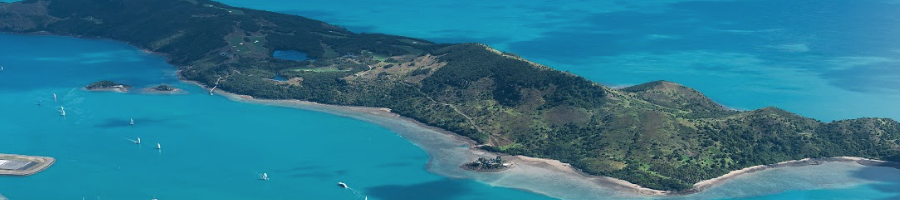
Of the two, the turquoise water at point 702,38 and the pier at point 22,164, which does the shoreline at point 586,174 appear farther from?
the pier at point 22,164

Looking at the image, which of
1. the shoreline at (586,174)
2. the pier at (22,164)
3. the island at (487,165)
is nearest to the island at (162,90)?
the shoreline at (586,174)

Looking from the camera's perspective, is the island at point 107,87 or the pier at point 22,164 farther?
the island at point 107,87

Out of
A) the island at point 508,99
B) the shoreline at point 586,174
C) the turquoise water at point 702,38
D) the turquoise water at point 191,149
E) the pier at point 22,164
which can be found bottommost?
the pier at point 22,164

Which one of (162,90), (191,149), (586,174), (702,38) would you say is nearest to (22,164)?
(191,149)

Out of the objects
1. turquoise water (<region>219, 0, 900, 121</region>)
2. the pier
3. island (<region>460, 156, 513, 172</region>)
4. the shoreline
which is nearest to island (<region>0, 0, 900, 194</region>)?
the shoreline

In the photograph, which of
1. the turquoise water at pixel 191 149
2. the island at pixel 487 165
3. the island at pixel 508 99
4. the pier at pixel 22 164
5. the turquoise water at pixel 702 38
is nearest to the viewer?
the turquoise water at pixel 191 149

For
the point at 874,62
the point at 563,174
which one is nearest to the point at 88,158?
the point at 563,174

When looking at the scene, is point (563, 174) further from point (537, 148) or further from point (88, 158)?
point (88, 158)
